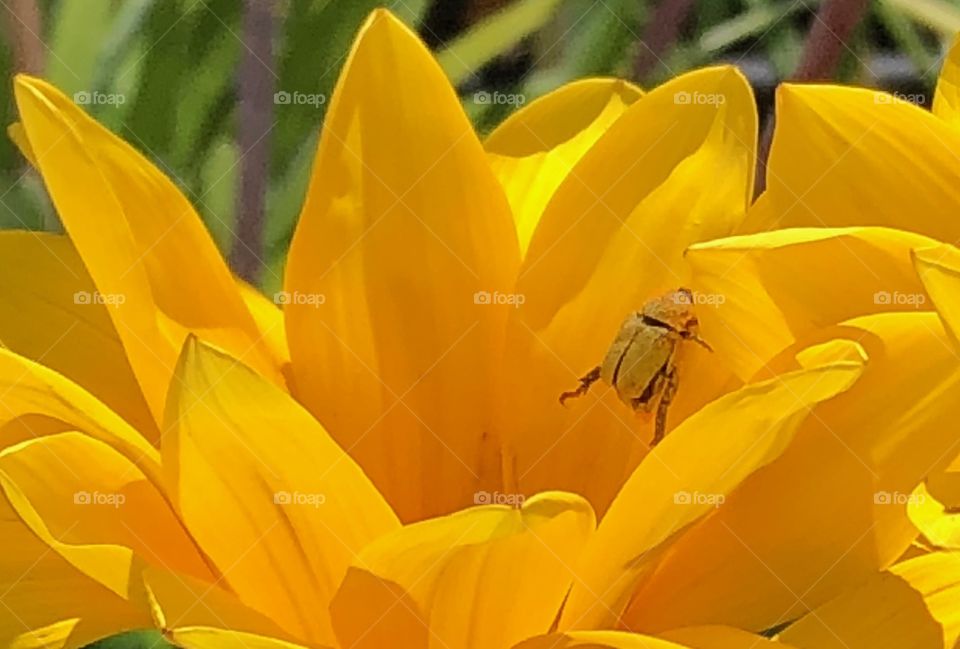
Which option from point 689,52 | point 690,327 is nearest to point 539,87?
point 689,52

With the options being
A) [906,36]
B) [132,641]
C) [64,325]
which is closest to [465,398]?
[64,325]

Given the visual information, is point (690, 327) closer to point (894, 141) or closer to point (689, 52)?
point (894, 141)

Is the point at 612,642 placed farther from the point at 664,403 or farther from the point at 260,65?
the point at 260,65

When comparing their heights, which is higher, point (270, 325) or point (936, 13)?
point (936, 13)

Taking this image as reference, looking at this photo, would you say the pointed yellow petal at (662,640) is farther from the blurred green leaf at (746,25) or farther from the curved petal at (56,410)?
the blurred green leaf at (746,25)

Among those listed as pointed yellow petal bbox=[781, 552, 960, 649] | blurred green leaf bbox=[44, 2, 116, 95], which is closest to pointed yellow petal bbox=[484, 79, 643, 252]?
pointed yellow petal bbox=[781, 552, 960, 649]

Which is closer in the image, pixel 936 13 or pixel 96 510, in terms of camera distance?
pixel 96 510
